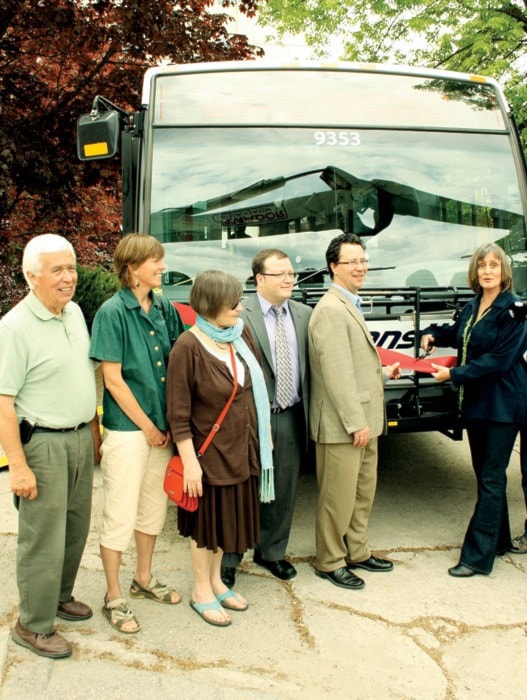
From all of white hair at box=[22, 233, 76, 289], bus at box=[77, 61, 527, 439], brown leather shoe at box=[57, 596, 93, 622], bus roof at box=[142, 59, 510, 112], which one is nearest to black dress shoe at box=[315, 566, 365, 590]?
bus at box=[77, 61, 527, 439]

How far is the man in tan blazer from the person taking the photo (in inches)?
138

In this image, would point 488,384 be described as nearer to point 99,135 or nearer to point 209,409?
point 209,409

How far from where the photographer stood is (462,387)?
388cm

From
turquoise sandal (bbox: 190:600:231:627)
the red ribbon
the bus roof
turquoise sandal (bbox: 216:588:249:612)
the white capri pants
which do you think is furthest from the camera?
the bus roof

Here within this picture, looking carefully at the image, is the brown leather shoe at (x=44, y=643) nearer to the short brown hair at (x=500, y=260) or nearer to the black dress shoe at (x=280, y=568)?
the black dress shoe at (x=280, y=568)

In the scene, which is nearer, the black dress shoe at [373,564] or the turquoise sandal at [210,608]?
the turquoise sandal at [210,608]

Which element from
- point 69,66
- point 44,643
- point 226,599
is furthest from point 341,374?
point 69,66

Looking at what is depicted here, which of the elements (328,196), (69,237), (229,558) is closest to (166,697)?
(229,558)

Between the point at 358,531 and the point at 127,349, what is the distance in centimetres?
172

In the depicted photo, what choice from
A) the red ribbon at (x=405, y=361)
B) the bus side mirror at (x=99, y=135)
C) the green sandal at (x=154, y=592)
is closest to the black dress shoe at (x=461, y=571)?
the red ribbon at (x=405, y=361)

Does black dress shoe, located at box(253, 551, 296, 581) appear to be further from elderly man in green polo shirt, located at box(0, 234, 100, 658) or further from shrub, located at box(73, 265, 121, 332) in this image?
shrub, located at box(73, 265, 121, 332)

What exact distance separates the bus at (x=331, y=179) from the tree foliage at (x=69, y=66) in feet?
12.2

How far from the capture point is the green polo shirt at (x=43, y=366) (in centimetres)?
276

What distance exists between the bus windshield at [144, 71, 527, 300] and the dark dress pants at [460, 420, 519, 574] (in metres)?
1.05
